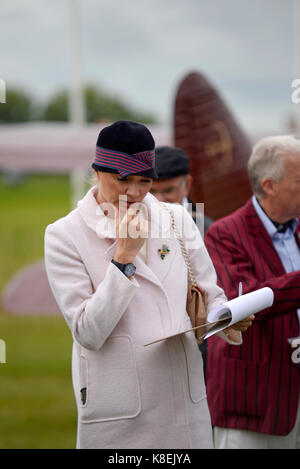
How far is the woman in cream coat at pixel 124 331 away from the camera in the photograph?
1906mm

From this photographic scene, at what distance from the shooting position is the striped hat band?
1896 millimetres

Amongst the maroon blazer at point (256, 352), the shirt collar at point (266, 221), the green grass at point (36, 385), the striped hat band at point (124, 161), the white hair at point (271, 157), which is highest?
the striped hat band at point (124, 161)

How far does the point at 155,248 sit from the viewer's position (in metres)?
2.06

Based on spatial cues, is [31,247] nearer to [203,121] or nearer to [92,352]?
[203,121]

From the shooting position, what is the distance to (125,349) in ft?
6.39

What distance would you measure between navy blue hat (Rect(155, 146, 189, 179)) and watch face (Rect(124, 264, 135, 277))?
1195mm

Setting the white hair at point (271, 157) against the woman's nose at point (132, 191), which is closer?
the woman's nose at point (132, 191)

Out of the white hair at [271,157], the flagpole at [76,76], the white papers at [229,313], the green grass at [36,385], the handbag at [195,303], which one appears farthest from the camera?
the flagpole at [76,76]

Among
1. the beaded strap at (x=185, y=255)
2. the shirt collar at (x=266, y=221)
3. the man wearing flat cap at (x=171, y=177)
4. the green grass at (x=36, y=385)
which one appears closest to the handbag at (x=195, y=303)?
the beaded strap at (x=185, y=255)

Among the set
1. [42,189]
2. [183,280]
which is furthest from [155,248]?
[42,189]

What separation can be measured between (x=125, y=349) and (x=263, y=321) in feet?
2.70

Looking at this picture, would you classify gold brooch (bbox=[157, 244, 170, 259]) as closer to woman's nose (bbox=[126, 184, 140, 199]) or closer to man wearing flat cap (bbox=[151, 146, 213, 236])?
woman's nose (bbox=[126, 184, 140, 199])

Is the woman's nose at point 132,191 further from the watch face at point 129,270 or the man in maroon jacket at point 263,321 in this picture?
the man in maroon jacket at point 263,321

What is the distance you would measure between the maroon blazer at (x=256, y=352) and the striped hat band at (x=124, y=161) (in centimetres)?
76
